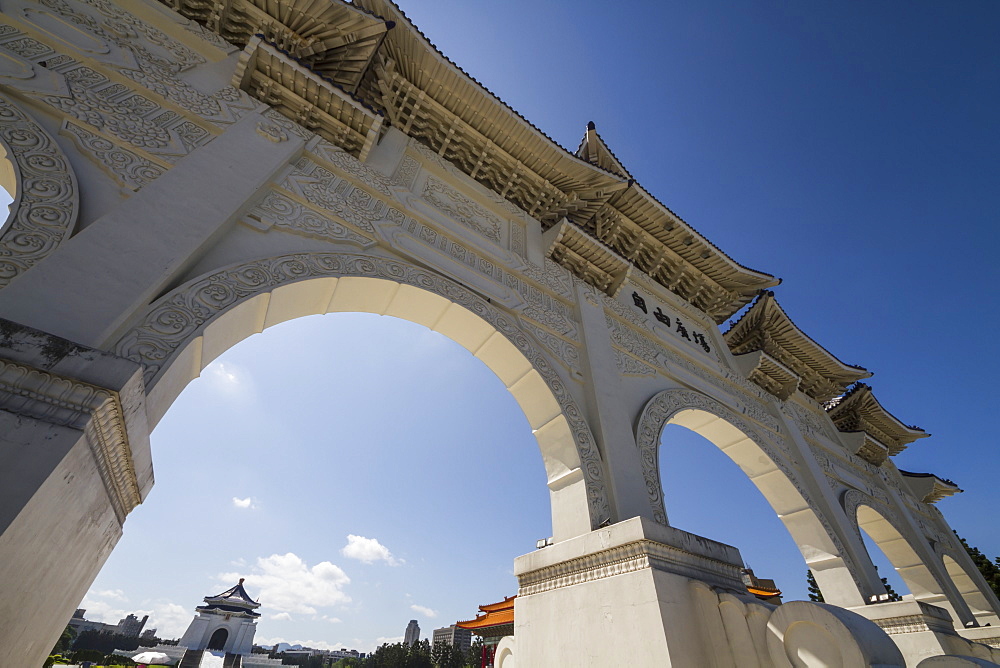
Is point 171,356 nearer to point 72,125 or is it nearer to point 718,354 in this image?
point 72,125

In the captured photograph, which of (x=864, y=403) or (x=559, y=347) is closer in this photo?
(x=559, y=347)

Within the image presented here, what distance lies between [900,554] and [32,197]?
40.0 ft

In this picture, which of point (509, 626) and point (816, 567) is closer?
point (816, 567)

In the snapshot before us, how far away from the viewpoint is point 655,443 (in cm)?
456

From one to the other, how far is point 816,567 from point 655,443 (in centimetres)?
358

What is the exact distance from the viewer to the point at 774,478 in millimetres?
6203

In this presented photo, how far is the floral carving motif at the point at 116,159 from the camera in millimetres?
2693

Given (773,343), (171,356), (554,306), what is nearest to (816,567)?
(773,343)

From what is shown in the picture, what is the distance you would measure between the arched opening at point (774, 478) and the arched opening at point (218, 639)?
85.7ft

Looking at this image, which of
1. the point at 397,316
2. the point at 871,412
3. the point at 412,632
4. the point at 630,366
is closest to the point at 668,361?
the point at 630,366

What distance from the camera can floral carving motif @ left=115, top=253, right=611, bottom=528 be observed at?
7.40 ft

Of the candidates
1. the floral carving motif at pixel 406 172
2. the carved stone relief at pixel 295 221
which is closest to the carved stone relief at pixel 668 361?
the floral carving motif at pixel 406 172

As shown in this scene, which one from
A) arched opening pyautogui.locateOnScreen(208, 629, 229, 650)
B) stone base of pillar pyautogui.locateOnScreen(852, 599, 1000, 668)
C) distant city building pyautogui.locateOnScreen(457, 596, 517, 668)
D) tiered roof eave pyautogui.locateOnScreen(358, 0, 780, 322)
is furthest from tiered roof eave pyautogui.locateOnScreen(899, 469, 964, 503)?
arched opening pyautogui.locateOnScreen(208, 629, 229, 650)

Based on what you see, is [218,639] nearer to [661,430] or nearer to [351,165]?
[661,430]
